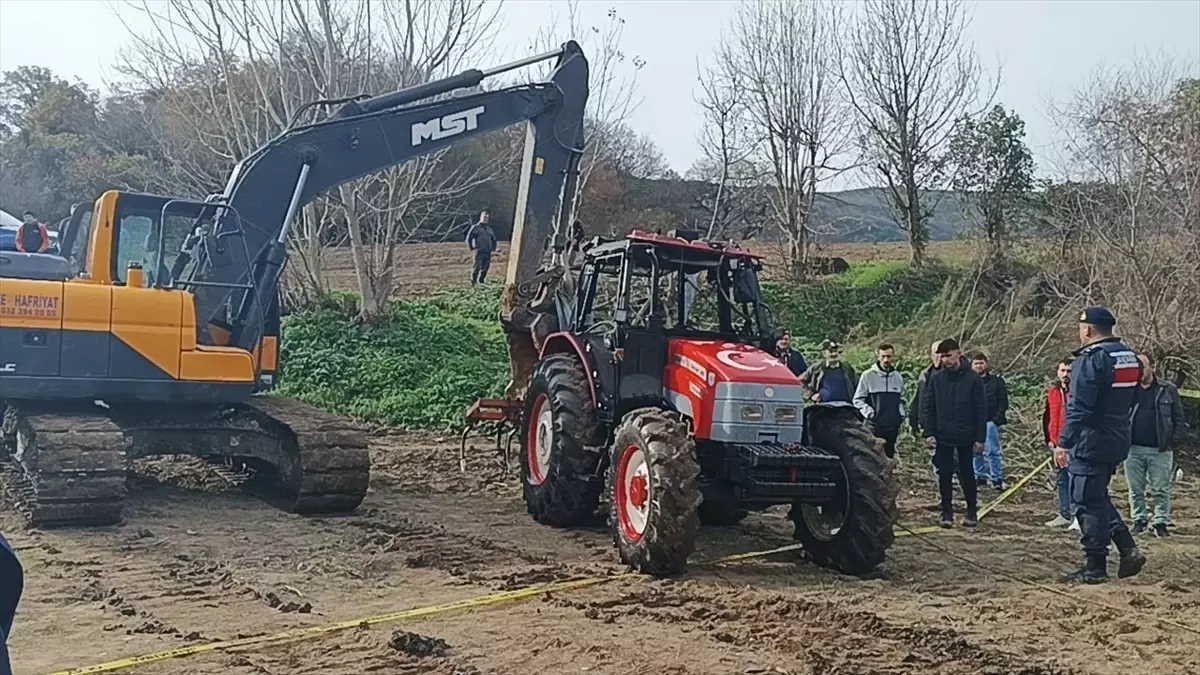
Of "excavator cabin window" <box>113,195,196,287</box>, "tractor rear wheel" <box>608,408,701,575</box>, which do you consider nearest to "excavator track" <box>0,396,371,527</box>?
"excavator cabin window" <box>113,195,196,287</box>

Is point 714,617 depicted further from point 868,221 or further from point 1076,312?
point 868,221

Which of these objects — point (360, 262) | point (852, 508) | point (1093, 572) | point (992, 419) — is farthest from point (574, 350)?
point (360, 262)

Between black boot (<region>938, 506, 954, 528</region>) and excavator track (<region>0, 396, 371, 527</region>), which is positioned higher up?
excavator track (<region>0, 396, 371, 527</region>)

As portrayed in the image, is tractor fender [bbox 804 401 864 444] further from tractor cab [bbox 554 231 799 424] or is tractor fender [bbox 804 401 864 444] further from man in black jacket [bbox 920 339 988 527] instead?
man in black jacket [bbox 920 339 988 527]

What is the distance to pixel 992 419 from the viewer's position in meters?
11.5

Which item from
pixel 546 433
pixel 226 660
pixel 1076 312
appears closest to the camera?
pixel 226 660

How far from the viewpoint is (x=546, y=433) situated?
916 centimetres

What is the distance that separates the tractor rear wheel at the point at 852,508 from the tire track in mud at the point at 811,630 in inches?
33.5

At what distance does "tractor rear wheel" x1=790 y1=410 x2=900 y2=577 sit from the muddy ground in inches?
6.9

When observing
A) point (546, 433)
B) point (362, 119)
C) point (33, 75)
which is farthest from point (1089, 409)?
point (33, 75)

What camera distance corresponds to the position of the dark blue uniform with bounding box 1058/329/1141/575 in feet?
24.2

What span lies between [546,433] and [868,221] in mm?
20032

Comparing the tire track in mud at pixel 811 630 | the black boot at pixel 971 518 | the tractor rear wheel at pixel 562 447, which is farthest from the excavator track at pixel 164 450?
the black boot at pixel 971 518

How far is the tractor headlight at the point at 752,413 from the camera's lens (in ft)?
24.8
